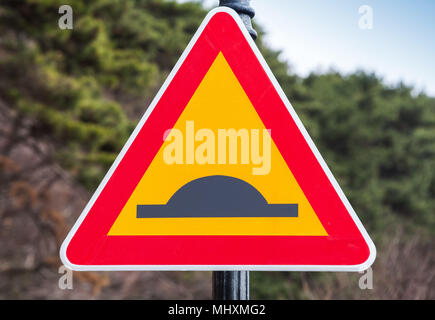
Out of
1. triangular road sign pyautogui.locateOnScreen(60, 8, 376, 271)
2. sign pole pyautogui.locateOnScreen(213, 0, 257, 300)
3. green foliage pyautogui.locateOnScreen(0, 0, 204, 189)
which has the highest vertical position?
green foliage pyautogui.locateOnScreen(0, 0, 204, 189)

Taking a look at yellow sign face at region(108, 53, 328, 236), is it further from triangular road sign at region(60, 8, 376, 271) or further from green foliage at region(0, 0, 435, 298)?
→ green foliage at region(0, 0, 435, 298)

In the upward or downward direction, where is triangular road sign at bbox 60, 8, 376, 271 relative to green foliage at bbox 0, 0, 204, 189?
downward

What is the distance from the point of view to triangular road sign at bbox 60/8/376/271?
120cm

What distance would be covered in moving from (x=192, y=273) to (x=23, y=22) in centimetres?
514

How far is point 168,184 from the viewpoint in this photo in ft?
4.09

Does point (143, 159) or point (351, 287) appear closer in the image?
point (143, 159)

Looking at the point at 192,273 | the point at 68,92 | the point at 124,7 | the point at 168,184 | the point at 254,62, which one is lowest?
the point at 192,273

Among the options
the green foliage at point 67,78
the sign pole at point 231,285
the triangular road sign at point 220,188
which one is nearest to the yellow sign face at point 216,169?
the triangular road sign at point 220,188

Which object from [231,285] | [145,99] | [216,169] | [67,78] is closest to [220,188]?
[216,169]

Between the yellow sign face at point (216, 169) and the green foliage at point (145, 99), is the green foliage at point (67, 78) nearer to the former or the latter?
the green foliage at point (145, 99)

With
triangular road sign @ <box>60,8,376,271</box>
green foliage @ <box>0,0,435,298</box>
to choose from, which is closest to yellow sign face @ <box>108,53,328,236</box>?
triangular road sign @ <box>60,8,376,271</box>
